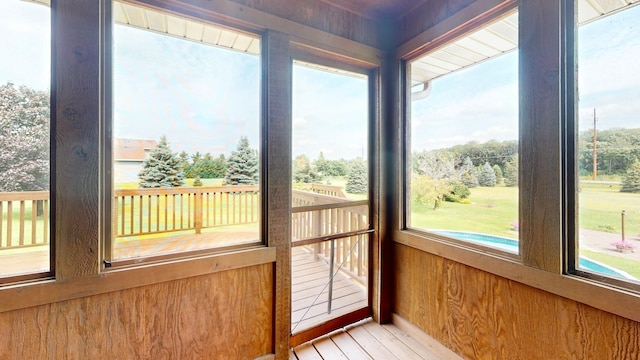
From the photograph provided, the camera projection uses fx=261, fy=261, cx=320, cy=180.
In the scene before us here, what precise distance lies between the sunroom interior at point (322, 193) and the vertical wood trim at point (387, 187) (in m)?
0.02

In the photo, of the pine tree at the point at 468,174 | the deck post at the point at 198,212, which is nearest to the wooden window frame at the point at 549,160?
the pine tree at the point at 468,174

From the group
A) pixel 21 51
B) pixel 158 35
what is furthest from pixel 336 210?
pixel 21 51

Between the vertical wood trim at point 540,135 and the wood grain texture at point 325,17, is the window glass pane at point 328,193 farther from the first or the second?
the vertical wood trim at point 540,135

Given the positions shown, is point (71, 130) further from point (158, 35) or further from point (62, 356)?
point (62, 356)

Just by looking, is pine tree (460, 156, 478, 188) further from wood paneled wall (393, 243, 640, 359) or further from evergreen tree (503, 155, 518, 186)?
wood paneled wall (393, 243, 640, 359)

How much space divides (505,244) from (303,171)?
4.52 feet

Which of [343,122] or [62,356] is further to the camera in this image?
[343,122]

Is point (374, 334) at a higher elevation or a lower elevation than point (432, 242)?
lower

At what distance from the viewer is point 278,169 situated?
179 centimetres

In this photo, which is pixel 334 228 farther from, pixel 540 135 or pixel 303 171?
pixel 540 135

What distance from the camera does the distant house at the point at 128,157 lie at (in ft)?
4.59

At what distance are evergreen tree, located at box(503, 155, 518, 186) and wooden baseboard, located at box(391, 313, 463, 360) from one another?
120 cm

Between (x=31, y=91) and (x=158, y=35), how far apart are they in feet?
2.16

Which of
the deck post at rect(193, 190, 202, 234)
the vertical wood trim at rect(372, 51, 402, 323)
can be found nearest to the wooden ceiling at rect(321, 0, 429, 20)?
the vertical wood trim at rect(372, 51, 402, 323)
